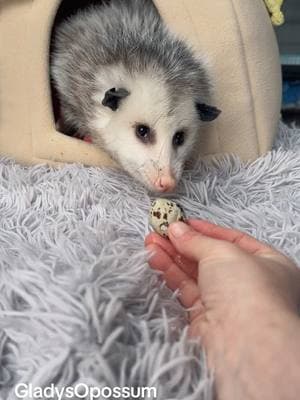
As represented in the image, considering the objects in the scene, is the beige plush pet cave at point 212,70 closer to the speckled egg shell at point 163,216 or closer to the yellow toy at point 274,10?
the yellow toy at point 274,10

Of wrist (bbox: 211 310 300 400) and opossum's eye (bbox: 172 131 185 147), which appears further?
opossum's eye (bbox: 172 131 185 147)

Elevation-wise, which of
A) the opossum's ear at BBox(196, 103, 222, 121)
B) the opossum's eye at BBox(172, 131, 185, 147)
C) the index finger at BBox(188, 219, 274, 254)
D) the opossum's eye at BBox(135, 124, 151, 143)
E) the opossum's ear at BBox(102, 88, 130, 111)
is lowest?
the opossum's eye at BBox(172, 131, 185, 147)

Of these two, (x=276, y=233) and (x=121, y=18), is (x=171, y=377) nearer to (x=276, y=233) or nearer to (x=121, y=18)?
(x=276, y=233)

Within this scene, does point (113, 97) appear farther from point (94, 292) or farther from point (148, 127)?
point (94, 292)

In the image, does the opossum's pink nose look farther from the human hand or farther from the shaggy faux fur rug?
the human hand

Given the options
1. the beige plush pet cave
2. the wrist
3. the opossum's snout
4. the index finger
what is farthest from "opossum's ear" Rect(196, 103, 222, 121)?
the wrist
